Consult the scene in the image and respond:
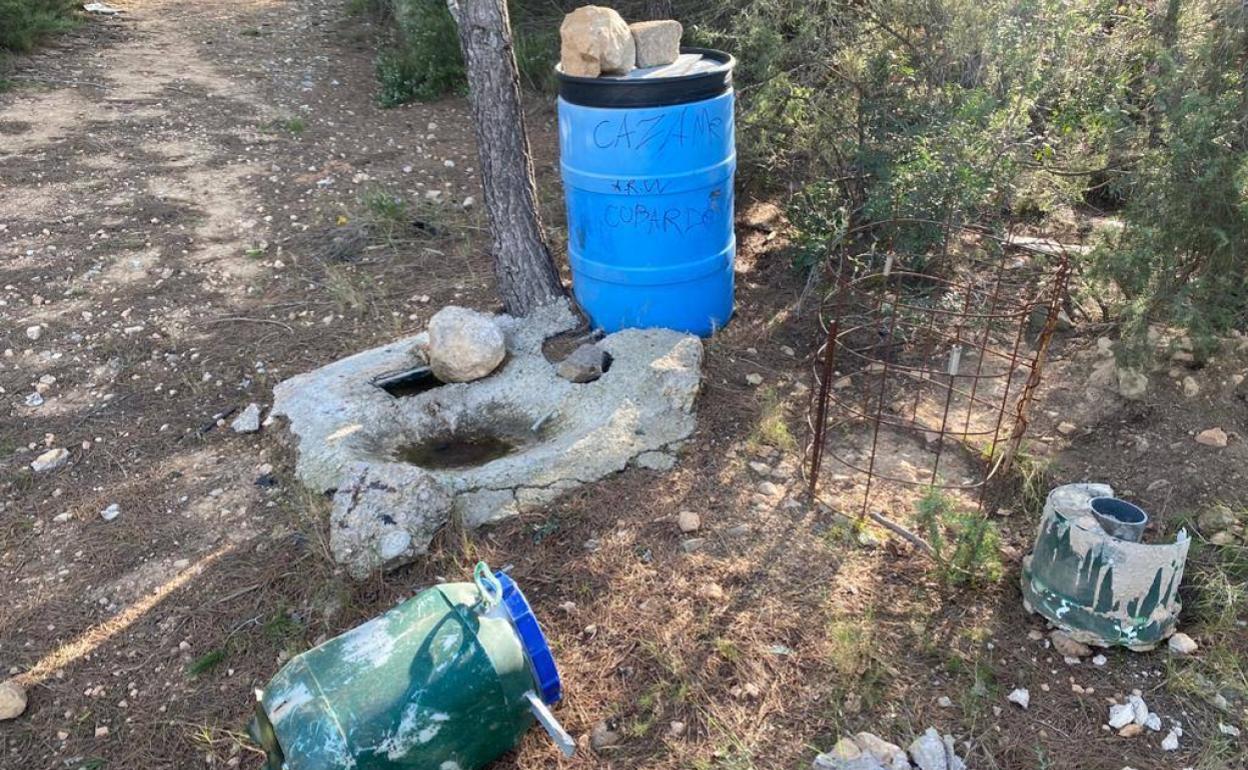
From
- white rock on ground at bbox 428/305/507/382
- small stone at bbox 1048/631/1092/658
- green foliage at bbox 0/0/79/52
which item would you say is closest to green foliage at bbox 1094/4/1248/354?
small stone at bbox 1048/631/1092/658

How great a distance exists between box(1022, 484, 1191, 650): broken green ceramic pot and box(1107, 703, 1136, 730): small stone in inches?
7.4

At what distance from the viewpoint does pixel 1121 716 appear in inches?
85.5

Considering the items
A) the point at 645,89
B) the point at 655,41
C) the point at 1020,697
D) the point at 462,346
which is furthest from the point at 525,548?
the point at 655,41

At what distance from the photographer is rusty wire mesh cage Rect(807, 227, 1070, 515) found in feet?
9.79

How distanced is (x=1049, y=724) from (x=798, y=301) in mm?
2338

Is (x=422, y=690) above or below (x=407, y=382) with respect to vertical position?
above

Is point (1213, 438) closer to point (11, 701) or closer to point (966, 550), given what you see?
point (966, 550)

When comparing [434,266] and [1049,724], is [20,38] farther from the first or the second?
[1049,724]

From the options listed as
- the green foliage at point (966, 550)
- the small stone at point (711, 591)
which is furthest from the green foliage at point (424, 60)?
the green foliage at point (966, 550)

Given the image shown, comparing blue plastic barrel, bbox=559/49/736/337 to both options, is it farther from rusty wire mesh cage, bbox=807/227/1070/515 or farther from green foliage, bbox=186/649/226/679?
green foliage, bbox=186/649/226/679

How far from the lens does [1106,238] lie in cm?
343

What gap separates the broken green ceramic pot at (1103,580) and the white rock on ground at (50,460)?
3.36m

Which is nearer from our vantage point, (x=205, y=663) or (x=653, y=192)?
(x=205, y=663)

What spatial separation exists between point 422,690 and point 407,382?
1903 mm
